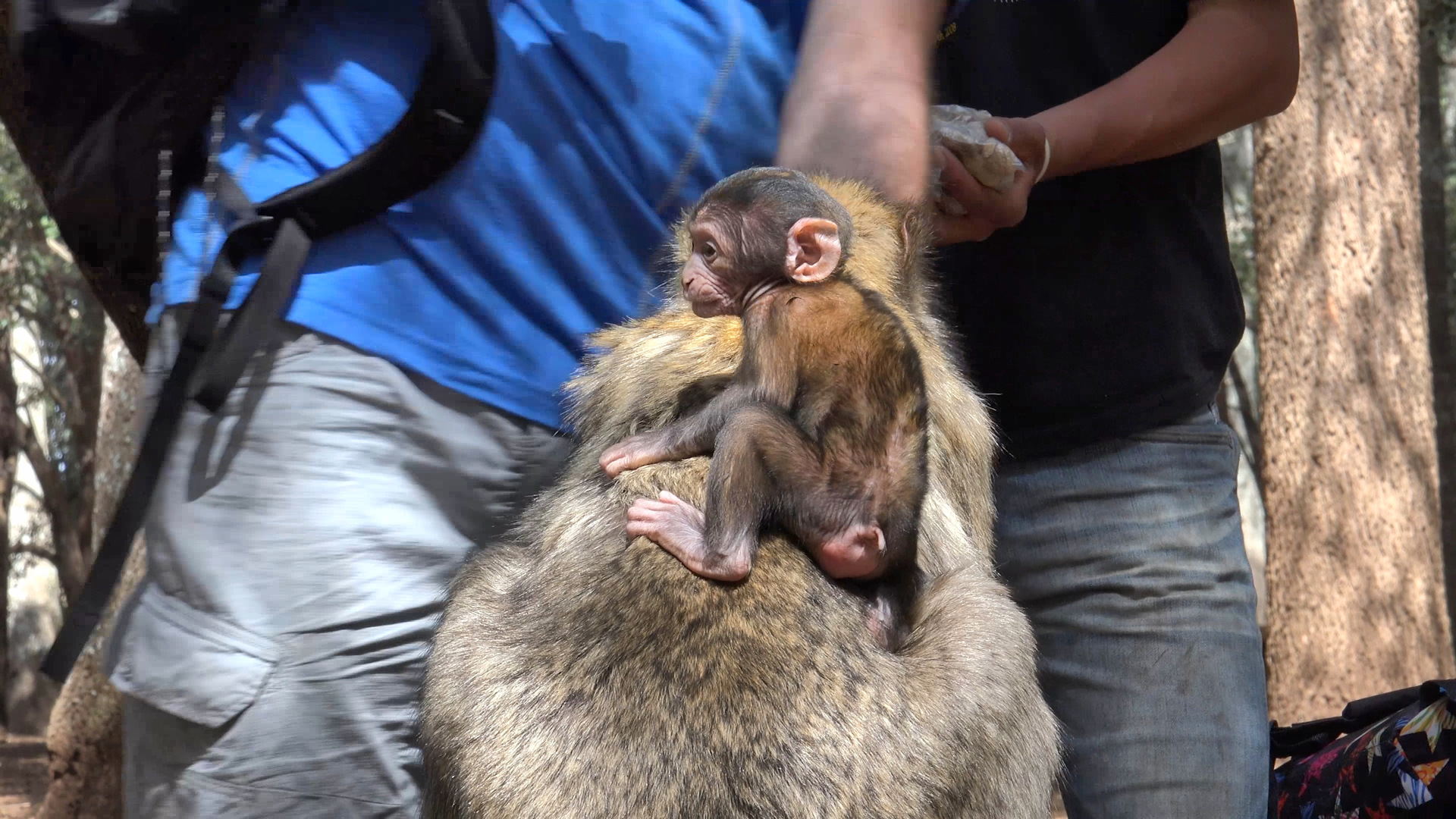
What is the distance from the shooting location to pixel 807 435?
1739 mm

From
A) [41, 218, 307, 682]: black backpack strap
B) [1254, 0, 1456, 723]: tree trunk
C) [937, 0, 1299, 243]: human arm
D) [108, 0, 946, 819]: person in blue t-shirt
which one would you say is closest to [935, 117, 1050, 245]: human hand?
[937, 0, 1299, 243]: human arm

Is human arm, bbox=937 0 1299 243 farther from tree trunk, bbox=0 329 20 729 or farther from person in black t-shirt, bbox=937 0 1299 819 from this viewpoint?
tree trunk, bbox=0 329 20 729

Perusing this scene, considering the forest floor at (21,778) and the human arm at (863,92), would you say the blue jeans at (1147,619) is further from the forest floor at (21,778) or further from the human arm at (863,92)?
the forest floor at (21,778)

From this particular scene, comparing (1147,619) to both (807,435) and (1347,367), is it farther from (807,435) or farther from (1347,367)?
(1347,367)

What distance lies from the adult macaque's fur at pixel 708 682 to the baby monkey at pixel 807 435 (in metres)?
0.03

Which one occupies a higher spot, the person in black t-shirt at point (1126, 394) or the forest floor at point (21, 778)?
the person in black t-shirt at point (1126, 394)

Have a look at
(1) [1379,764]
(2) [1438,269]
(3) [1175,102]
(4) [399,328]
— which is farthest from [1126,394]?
(2) [1438,269]

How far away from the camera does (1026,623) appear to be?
6.35ft

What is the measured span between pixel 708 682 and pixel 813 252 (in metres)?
0.67

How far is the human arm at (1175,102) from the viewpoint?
2.42m

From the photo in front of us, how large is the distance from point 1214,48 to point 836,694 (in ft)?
5.54

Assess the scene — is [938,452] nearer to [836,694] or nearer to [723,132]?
[836,694]

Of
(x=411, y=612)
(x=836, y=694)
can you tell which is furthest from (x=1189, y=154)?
(x=411, y=612)

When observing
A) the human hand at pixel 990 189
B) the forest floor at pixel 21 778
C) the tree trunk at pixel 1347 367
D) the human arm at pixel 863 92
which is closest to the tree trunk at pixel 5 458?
the forest floor at pixel 21 778
